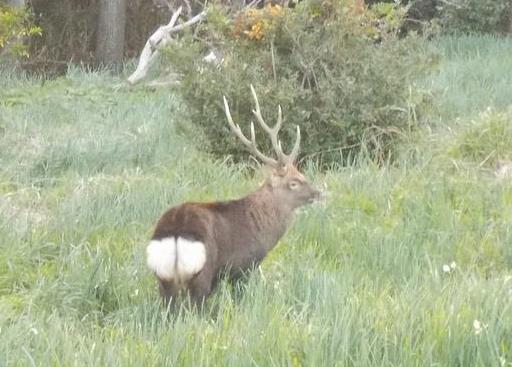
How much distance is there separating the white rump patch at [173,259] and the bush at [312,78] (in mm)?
3244

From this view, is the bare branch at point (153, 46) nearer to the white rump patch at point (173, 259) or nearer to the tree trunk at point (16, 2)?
the tree trunk at point (16, 2)

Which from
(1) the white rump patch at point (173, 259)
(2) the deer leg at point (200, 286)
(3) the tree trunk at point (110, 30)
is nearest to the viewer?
(1) the white rump patch at point (173, 259)

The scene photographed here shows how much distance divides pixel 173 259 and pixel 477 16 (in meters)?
12.2

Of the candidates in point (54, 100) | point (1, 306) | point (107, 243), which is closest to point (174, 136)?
point (54, 100)

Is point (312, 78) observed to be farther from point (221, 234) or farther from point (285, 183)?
point (221, 234)

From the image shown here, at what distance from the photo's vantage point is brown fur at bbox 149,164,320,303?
456 centimetres

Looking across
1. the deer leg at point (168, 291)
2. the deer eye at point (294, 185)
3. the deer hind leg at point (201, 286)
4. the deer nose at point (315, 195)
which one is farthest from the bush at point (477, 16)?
the deer leg at point (168, 291)

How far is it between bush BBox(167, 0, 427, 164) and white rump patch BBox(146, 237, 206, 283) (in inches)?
128

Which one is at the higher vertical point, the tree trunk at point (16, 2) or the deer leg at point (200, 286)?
the tree trunk at point (16, 2)

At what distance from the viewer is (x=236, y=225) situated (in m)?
5.08

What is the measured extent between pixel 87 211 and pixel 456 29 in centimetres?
1088

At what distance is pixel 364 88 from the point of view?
25.8 feet

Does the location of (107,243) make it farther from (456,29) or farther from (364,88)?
(456,29)

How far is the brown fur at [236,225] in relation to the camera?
4.56m
